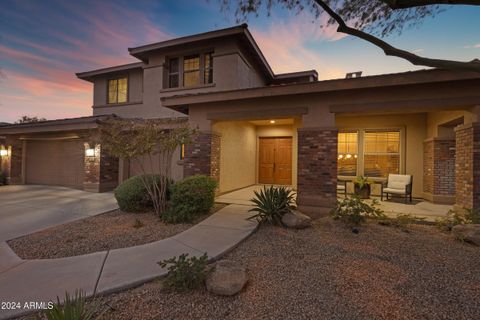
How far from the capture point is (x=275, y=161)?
11773 mm

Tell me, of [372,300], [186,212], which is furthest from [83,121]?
[372,300]

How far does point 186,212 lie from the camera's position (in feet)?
17.4

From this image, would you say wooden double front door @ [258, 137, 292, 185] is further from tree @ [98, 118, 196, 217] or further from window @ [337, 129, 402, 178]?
tree @ [98, 118, 196, 217]

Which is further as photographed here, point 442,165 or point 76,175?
point 76,175

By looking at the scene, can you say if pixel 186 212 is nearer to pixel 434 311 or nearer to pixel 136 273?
pixel 136 273

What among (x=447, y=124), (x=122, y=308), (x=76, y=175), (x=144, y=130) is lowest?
(x=122, y=308)

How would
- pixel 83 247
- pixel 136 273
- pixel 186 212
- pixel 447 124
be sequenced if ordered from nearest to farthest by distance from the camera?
1. pixel 136 273
2. pixel 83 247
3. pixel 186 212
4. pixel 447 124

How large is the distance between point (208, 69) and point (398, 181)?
8.85 m

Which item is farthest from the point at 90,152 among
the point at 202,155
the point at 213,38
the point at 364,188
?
the point at 364,188

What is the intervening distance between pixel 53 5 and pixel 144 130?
256 inches

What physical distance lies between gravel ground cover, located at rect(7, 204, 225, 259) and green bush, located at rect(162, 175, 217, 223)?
196 millimetres

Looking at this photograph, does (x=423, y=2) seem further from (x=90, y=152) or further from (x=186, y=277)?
(x=90, y=152)

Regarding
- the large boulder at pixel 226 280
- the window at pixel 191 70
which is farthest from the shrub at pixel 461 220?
the window at pixel 191 70

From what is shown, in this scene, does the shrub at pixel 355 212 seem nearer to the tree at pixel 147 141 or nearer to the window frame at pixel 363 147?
the window frame at pixel 363 147
